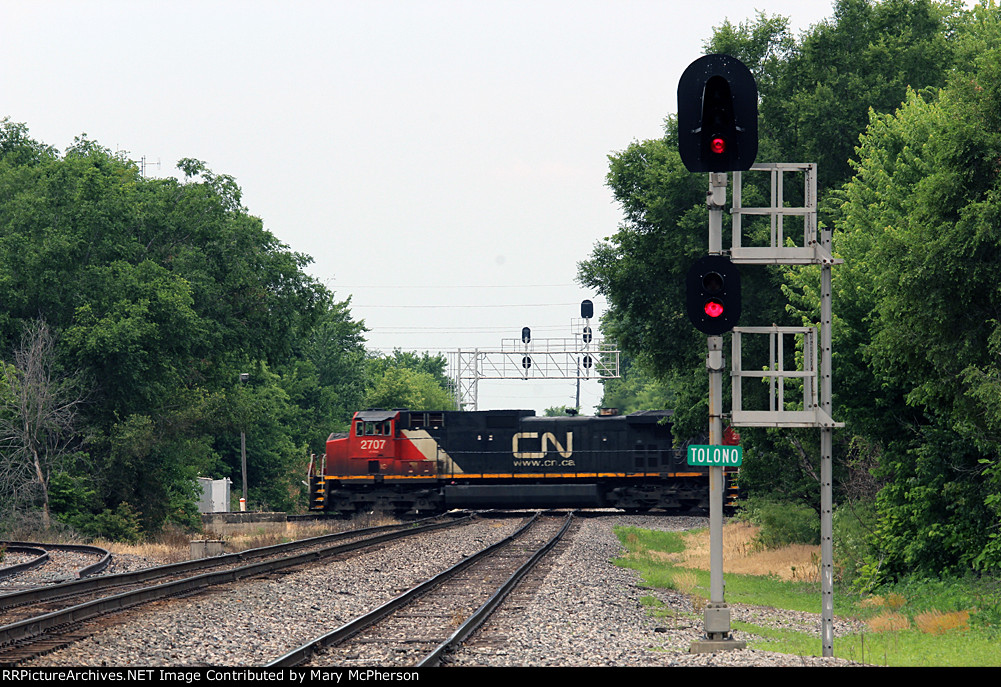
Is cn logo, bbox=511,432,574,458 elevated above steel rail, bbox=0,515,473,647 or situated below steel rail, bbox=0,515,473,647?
above

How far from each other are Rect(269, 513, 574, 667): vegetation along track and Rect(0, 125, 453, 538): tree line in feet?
70.6

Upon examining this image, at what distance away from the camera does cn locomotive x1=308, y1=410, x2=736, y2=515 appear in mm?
46344

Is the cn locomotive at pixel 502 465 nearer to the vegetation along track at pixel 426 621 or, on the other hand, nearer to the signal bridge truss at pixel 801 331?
the vegetation along track at pixel 426 621

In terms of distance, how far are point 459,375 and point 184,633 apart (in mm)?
69955

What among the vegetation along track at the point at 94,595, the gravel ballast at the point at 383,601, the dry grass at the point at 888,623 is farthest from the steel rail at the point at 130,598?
the dry grass at the point at 888,623

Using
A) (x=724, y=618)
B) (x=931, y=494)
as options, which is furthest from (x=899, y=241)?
(x=724, y=618)

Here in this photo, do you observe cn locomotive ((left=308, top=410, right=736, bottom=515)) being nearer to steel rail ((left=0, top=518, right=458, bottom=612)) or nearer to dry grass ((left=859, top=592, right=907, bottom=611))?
steel rail ((left=0, top=518, right=458, bottom=612))

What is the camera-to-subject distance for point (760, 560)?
2989 centimetres

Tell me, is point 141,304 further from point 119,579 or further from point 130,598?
point 130,598

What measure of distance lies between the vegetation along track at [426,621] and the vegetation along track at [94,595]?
10.7ft

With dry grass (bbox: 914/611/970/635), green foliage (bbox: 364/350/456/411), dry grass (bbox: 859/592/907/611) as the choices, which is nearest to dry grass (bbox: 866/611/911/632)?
dry grass (bbox: 914/611/970/635)

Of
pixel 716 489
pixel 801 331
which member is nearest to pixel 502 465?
pixel 716 489

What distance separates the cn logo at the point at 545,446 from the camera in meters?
47.0

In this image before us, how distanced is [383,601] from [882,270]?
1041cm
